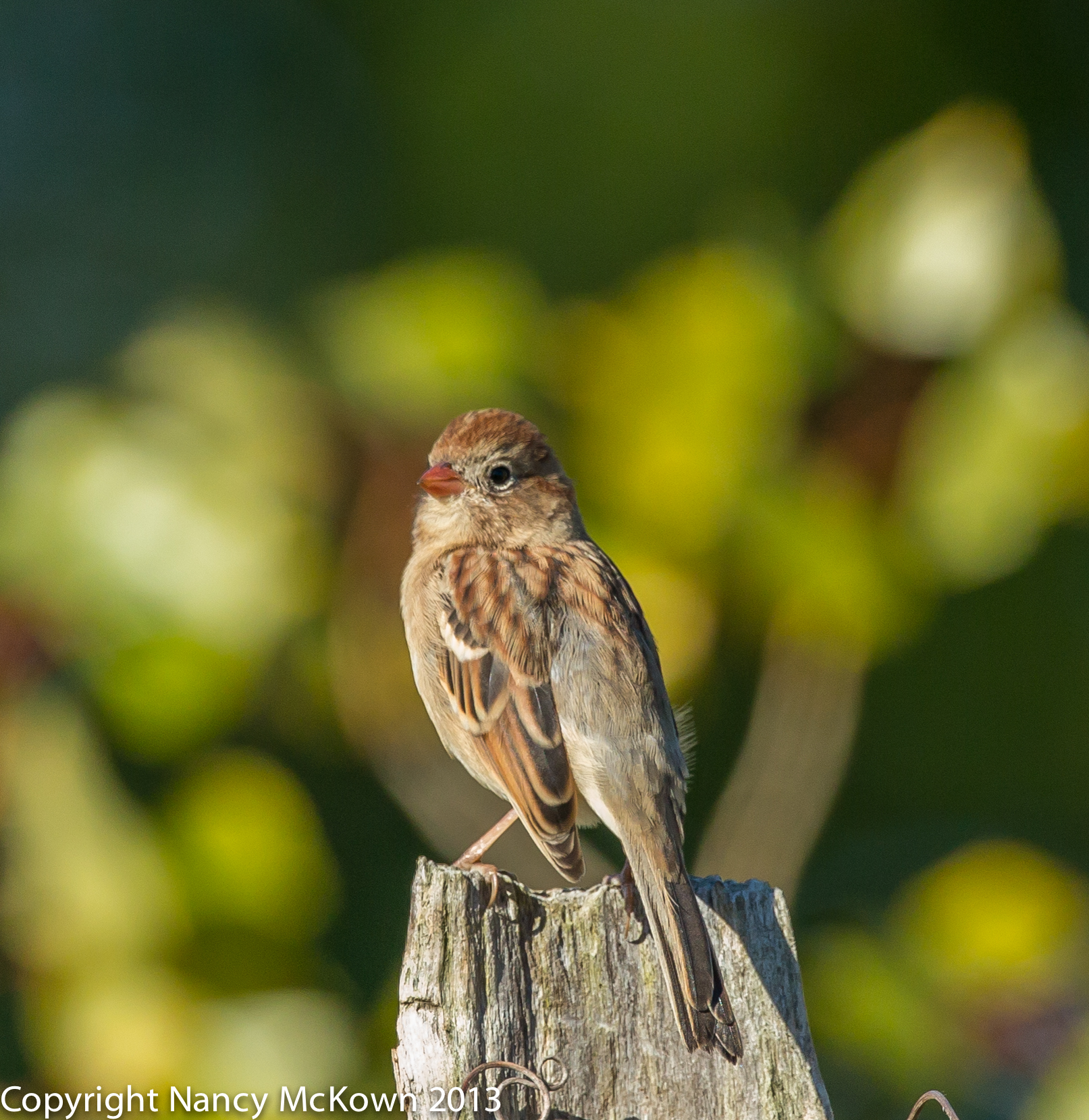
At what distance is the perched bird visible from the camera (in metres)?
2.86

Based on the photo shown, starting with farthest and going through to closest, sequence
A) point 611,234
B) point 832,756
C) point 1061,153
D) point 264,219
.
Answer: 1. point 264,219
2. point 611,234
3. point 1061,153
4. point 832,756

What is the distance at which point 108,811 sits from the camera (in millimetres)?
2949

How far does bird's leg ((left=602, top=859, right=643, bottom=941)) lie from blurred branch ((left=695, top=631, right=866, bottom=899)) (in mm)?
606

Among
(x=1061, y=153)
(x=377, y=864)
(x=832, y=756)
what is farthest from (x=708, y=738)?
(x=1061, y=153)

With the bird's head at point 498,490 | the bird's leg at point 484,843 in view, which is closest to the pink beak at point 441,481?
the bird's head at point 498,490

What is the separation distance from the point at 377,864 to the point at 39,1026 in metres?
2.22

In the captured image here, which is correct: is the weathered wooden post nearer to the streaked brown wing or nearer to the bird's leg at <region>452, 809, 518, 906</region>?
the streaked brown wing

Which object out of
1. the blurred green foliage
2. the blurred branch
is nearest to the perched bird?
the blurred green foliage

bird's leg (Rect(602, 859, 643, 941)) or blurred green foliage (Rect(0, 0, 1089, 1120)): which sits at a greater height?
blurred green foliage (Rect(0, 0, 1089, 1120))

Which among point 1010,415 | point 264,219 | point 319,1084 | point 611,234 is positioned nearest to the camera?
point 319,1084

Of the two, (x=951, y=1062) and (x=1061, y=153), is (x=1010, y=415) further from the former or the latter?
(x=1061, y=153)

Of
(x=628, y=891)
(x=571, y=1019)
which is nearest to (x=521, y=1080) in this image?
(x=571, y=1019)

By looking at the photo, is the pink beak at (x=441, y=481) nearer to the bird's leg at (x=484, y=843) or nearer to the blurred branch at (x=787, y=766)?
the bird's leg at (x=484, y=843)

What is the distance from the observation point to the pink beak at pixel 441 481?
3271 millimetres
